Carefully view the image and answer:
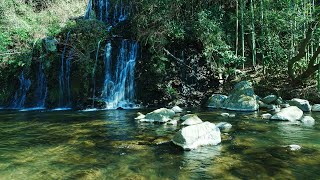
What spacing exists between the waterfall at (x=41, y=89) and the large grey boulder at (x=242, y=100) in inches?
301

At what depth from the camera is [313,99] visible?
12.1 m

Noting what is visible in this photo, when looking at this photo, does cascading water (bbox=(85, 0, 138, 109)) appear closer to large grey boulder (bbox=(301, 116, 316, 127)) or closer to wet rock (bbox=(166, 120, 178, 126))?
wet rock (bbox=(166, 120, 178, 126))

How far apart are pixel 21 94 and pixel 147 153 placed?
34.8 ft

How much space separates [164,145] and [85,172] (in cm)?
192

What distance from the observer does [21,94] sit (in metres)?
14.8

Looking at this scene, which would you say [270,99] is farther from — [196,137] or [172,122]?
[196,137]

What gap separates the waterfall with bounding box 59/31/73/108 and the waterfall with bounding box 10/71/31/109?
1588mm

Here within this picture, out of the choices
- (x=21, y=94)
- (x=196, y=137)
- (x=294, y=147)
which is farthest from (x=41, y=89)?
(x=294, y=147)

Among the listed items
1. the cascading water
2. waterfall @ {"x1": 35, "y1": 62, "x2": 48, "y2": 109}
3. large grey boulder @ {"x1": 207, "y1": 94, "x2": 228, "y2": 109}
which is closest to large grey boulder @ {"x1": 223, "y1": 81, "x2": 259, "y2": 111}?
large grey boulder @ {"x1": 207, "y1": 94, "x2": 228, "y2": 109}

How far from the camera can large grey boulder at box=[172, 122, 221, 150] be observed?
6156mm

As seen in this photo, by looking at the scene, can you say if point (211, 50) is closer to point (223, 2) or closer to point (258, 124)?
point (223, 2)

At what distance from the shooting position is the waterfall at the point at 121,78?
13539mm

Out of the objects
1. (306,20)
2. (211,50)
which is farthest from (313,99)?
(211,50)

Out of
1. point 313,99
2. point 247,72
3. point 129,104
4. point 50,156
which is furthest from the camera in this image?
point 247,72
